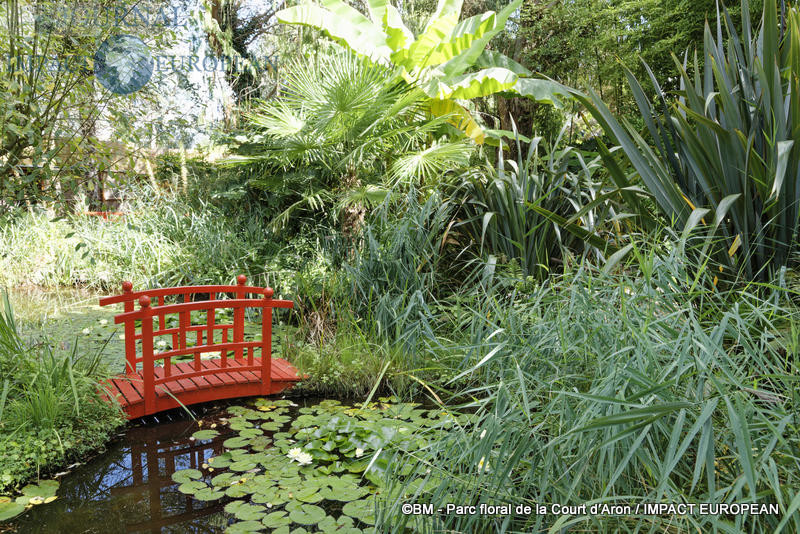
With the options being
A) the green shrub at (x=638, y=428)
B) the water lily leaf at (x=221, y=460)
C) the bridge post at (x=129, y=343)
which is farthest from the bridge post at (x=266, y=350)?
the green shrub at (x=638, y=428)

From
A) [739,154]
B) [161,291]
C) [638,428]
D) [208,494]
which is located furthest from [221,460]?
[739,154]

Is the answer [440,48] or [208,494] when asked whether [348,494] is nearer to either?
[208,494]

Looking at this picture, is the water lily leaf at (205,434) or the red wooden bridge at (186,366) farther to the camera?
the red wooden bridge at (186,366)

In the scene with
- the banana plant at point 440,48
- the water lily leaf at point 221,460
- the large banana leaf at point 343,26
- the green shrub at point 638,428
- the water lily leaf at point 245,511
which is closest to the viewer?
the green shrub at point 638,428

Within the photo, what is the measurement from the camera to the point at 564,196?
15.8 feet

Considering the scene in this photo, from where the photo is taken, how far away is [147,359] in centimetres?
355

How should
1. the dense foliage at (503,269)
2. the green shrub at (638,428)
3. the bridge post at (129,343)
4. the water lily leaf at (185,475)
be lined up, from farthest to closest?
the bridge post at (129,343) < the water lily leaf at (185,475) < the dense foliage at (503,269) < the green shrub at (638,428)

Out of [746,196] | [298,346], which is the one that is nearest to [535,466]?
[746,196]

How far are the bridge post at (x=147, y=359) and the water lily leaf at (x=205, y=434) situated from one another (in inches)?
16.0

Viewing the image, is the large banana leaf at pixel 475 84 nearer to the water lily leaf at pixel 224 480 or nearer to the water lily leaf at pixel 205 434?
the water lily leaf at pixel 205 434

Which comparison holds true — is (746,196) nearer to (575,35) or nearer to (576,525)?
(576,525)

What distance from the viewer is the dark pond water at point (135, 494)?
8.23ft

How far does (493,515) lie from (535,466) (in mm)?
222

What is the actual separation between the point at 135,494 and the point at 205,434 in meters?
0.71
